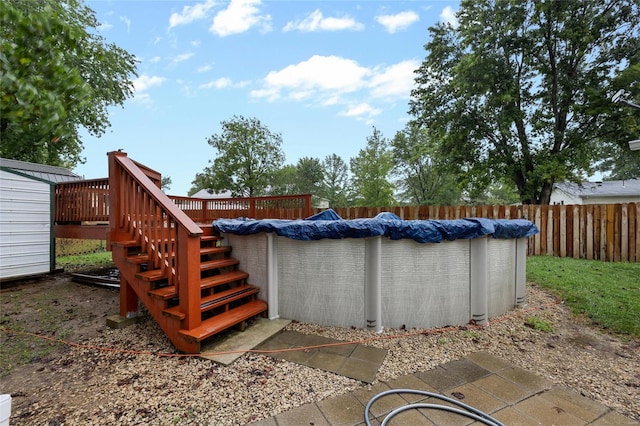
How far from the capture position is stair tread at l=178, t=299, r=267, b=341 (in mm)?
2522

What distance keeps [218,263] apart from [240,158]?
1629cm

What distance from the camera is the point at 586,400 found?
1.96 metres

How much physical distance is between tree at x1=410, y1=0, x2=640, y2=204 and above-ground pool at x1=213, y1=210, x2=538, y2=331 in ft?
30.9

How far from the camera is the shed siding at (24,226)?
197 inches

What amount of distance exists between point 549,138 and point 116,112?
19741mm

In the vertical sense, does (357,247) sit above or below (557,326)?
above

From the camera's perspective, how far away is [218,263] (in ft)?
11.3

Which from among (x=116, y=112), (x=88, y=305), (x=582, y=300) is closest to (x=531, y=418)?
(x=582, y=300)

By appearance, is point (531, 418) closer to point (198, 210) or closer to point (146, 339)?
point (146, 339)

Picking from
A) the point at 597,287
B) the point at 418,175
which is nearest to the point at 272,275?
the point at 597,287

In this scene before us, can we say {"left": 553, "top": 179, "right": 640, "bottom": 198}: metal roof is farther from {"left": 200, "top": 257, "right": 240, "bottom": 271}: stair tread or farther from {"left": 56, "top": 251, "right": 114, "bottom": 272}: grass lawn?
{"left": 56, "top": 251, "right": 114, "bottom": 272}: grass lawn

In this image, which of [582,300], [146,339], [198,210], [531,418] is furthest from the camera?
[198,210]

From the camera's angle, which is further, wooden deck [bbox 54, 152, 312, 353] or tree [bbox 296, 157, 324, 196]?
tree [bbox 296, 157, 324, 196]

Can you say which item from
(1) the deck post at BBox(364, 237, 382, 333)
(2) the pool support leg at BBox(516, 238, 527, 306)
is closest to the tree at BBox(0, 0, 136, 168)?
(1) the deck post at BBox(364, 237, 382, 333)
